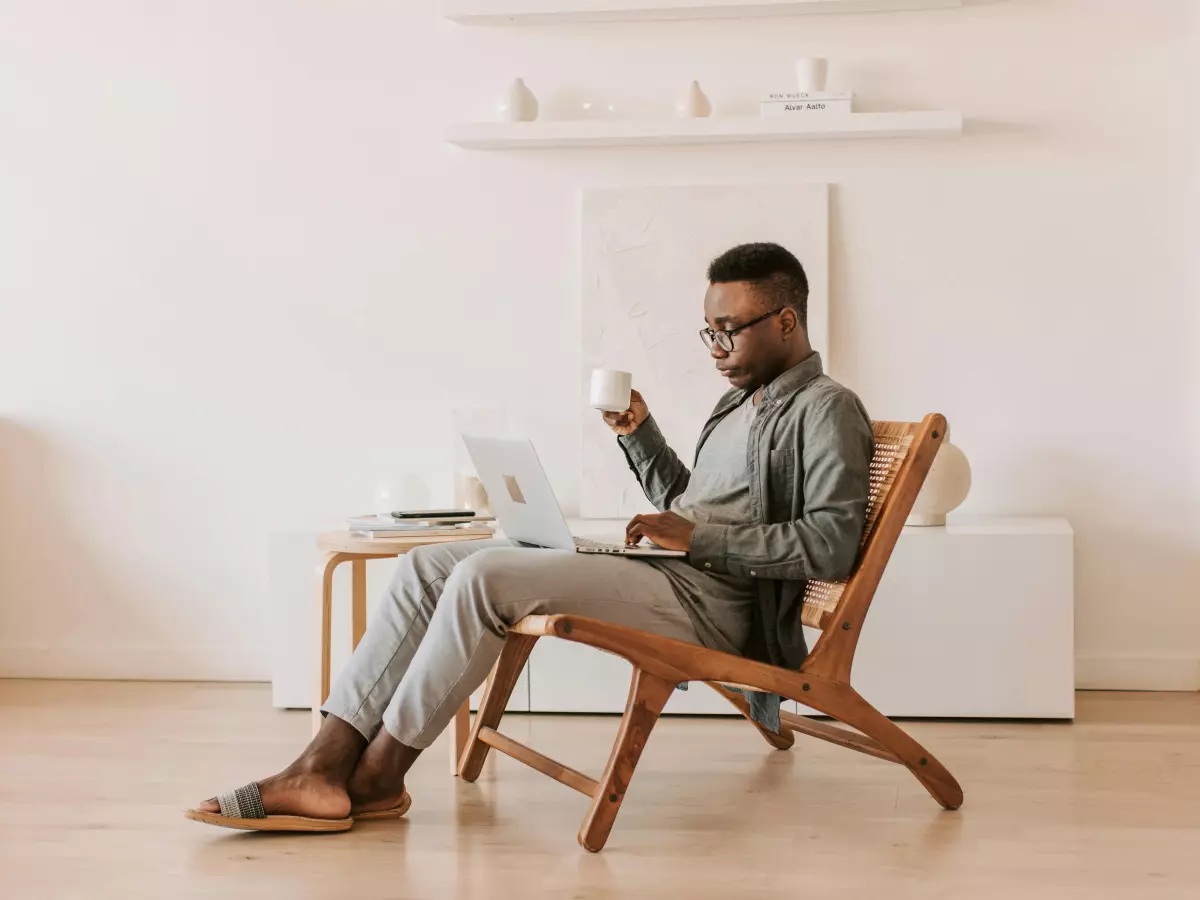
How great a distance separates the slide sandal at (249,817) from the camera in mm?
2307

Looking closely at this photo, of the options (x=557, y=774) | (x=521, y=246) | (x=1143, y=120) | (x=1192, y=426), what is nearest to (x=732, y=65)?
(x=521, y=246)

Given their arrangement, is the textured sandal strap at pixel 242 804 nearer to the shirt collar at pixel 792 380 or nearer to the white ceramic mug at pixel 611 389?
the white ceramic mug at pixel 611 389

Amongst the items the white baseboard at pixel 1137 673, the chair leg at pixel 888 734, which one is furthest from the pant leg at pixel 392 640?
the white baseboard at pixel 1137 673

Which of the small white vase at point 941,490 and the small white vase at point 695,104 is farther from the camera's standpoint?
the small white vase at point 695,104

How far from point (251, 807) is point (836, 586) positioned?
1160 mm

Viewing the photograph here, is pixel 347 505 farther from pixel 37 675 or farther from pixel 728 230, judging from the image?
pixel 728 230

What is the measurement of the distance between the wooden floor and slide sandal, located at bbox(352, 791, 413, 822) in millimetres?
22

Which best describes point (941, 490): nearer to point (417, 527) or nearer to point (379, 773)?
point (417, 527)

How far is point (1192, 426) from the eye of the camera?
12.0 feet

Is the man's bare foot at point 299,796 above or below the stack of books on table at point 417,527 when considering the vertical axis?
below

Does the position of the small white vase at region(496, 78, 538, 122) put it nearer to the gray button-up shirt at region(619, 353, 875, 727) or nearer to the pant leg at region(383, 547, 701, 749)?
the gray button-up shirt at region(619, 353, 875, 727)

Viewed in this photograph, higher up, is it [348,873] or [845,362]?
[845,362]

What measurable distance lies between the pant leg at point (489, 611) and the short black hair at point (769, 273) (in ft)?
2.04

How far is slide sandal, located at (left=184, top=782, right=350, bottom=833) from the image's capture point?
2.31 metres
